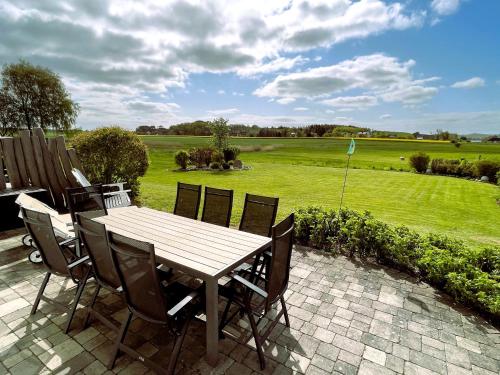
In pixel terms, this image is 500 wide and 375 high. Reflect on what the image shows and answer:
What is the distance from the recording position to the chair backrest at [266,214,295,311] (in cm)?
215

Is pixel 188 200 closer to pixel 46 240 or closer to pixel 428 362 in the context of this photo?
pixel 46 240

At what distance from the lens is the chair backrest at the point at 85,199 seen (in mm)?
3999

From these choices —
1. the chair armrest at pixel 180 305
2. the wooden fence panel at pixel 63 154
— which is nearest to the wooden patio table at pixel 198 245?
the chair armrest at pixel 180 305

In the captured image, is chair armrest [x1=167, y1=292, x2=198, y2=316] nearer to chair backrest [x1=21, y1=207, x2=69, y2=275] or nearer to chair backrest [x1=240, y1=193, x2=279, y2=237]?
chair backrest [x1=21, y1=207, x2=69, y2=275]

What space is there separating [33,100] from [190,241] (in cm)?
3189

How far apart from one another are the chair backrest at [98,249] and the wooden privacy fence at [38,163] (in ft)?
16.5

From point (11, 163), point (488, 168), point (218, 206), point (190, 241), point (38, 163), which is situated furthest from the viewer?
point (488, 168)

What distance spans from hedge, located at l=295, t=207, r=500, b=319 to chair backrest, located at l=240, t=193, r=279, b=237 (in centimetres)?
168

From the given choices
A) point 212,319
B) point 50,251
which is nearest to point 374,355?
point 212,319

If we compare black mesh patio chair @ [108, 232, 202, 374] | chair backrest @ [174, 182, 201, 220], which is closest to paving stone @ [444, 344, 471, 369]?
black mesh patio chair @ [108, 232, 202, 374]

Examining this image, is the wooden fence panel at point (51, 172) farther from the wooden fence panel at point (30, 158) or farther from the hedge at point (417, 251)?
the hedge at point (417, 251)

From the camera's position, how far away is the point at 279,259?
2287 millimetres

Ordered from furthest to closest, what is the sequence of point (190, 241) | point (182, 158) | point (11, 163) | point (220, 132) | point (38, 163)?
point (220, 132) → point (182, 158) → point (38, 163) → point (11, 163) → point (190, 241)

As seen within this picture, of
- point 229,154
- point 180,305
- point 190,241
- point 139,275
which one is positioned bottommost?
point 229,154
